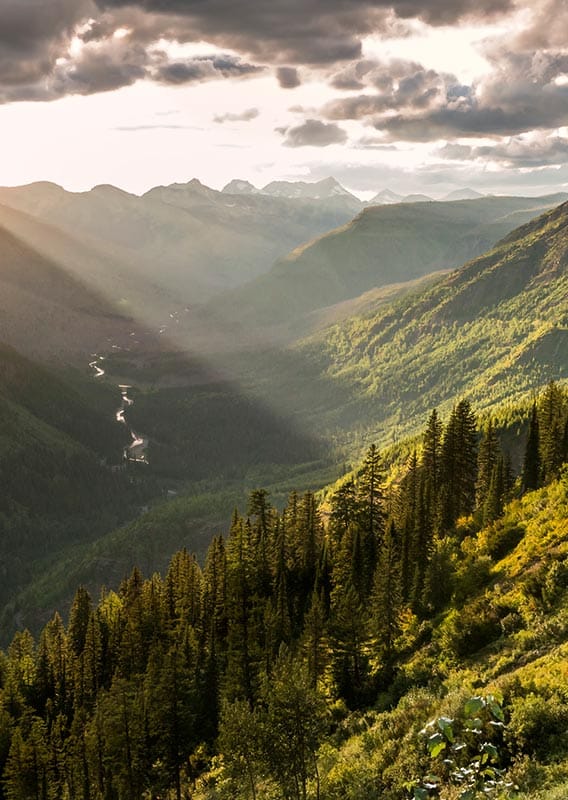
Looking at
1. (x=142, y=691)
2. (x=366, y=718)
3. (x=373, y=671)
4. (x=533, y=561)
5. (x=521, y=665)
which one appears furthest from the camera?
(x=142, y=691)

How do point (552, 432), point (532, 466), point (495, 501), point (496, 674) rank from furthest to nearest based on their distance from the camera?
1. point (532, 466)
2. point (552, 432)
3. point (495, 501)
4. point (496, 674)

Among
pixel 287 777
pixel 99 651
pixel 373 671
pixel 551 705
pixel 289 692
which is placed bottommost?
pixel 99 651

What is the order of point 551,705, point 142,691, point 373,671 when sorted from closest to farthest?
point 551,705 < point 373,671 < point 142,691

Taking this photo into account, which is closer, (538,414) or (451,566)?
(451,566)

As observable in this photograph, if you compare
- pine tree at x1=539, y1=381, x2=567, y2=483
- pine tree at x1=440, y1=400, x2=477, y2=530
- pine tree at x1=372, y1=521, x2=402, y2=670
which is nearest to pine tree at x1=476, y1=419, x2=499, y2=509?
pine tree at x1=440, y1=400, x2=477, y2=530

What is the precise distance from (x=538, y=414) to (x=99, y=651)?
258 ft

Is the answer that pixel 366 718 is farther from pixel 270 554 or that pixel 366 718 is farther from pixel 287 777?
pixel 270 554

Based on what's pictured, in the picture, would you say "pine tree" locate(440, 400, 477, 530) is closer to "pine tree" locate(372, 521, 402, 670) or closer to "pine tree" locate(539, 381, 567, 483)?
"pine tree" locate(539, 381, 567, 483)

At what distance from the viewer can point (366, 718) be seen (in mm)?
48312

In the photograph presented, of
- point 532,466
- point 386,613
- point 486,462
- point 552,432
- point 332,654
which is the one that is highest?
point 552,432

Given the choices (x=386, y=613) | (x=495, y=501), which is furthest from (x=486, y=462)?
(x=386, y=613)

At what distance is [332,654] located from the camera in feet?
203

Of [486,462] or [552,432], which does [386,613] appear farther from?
[486,462]

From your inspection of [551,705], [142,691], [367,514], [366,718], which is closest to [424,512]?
[367,514]
